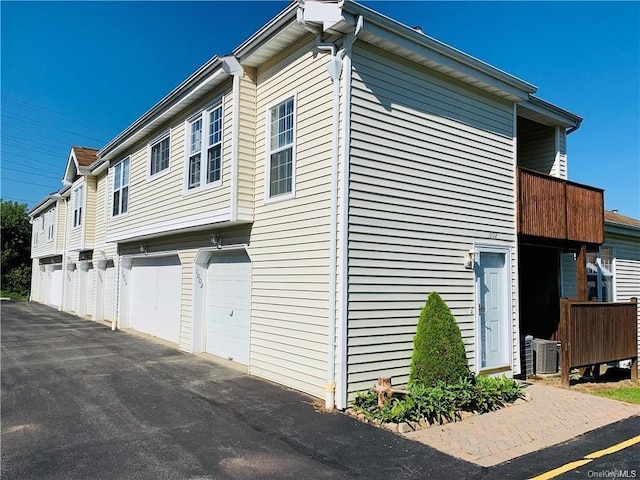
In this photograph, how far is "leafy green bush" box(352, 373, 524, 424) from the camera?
19.9ft

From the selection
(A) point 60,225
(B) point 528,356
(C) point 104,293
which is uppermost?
(A) point 60,225

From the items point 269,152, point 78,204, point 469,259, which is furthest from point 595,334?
point 78,204

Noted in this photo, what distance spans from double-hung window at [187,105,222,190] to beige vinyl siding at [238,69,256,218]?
78 cm

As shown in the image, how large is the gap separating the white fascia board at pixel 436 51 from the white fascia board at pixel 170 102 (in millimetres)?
3206

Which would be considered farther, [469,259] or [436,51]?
[469,259]

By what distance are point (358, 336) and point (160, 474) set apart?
3235 mm

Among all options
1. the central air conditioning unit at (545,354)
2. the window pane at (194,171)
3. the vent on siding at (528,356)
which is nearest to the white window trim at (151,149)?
the window pane at (194,171)

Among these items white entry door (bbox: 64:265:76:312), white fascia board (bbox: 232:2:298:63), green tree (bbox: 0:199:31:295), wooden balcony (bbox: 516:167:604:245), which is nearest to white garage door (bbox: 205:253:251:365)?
white fascia board (bbox: 232:2:298:63)

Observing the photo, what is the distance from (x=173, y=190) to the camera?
11125 millimetres

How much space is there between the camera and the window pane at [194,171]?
10.2 metres

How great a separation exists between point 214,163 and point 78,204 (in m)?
13.8

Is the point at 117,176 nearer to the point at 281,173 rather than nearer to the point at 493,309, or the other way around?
the point at 281,173

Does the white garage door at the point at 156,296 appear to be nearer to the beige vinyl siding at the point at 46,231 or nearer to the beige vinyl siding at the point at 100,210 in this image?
the beige vinyl siding at the point at 100,210

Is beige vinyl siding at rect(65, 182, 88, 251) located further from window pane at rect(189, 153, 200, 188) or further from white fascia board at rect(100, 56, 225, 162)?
window pane at rect(189, 153, 200, 188)
